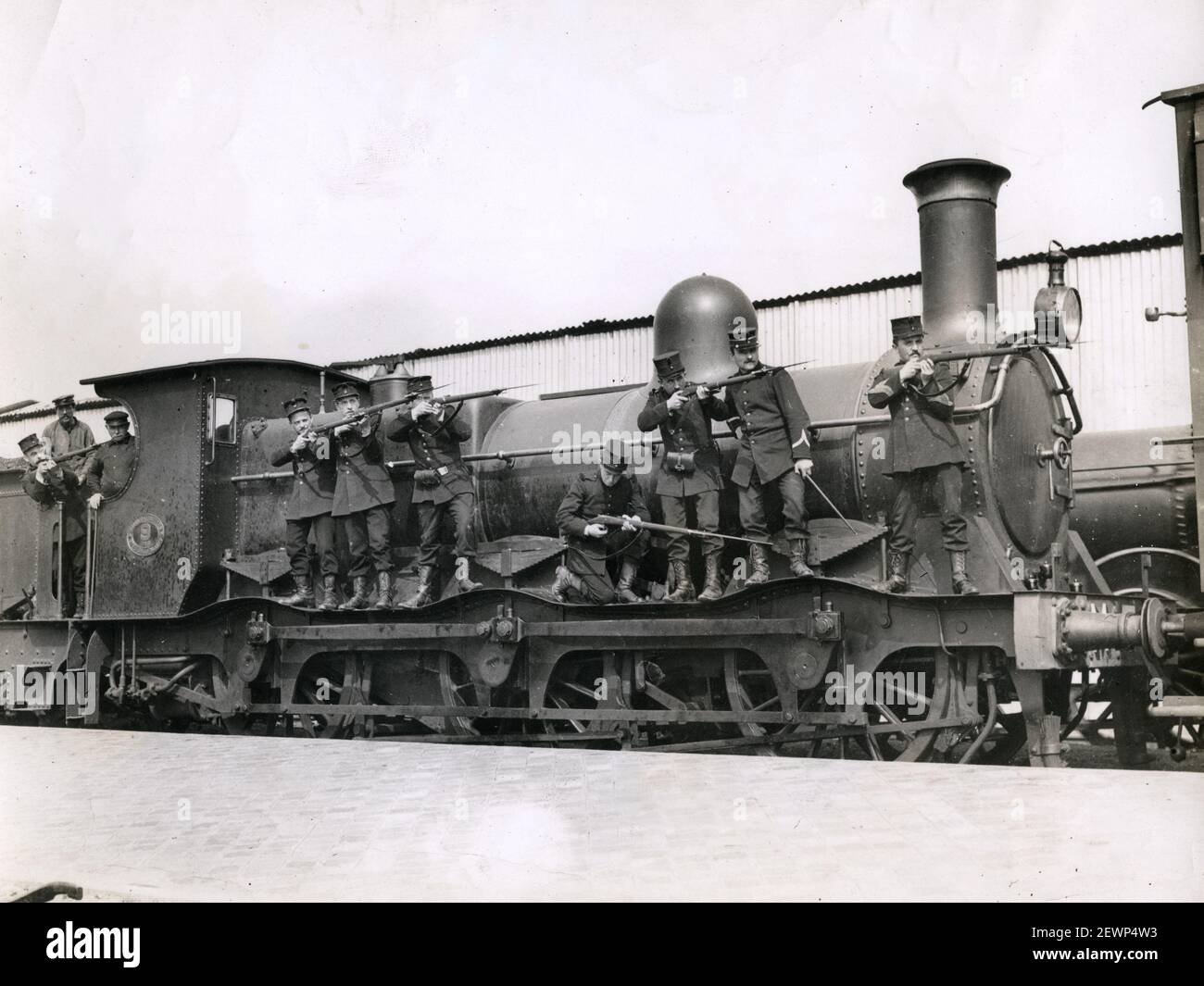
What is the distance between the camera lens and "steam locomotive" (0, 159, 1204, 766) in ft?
24.3

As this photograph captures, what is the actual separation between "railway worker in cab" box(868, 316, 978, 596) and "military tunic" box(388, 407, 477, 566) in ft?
10.9

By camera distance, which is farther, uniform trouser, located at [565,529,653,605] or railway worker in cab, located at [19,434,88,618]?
railway worker in cab, located at [19,434,88,618]

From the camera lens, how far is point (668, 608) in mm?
8164

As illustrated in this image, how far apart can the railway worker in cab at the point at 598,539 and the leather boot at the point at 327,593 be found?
205cm

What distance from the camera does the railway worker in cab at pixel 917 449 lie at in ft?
24.2

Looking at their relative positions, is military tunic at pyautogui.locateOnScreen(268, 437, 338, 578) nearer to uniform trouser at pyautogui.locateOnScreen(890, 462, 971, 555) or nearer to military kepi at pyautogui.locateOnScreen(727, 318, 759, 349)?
military kepi at pyautogui.locateOnScreen(727, 318, 759, 349)

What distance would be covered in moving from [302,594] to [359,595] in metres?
0.61

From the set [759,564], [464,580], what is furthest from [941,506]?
[464,580]

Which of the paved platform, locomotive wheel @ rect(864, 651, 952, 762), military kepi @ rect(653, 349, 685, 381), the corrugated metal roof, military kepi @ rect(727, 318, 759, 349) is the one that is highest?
the corrugated metal roof

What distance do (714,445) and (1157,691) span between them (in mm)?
3326

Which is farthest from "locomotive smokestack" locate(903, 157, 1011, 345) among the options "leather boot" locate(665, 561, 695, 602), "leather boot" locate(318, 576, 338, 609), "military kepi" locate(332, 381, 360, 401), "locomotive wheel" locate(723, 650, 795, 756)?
"leather boot" locate(318, 576, 338, 609)

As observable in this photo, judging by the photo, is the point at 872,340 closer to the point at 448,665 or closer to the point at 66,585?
the point at 448,665

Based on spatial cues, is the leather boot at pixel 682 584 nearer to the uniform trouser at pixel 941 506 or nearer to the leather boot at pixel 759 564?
the leather boot at pixel 759 564
